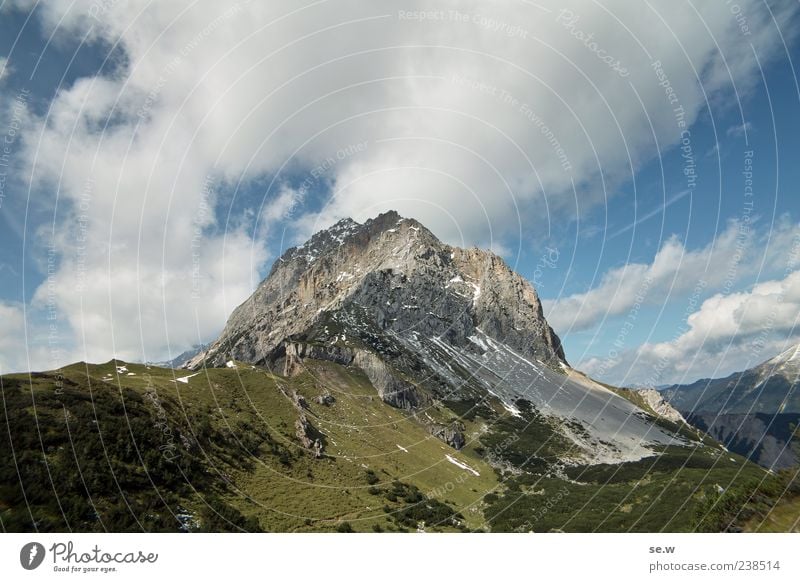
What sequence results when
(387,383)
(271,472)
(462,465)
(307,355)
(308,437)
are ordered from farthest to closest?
(387,383) → (307,355) → (462,465) → (308,437) → (271,472)

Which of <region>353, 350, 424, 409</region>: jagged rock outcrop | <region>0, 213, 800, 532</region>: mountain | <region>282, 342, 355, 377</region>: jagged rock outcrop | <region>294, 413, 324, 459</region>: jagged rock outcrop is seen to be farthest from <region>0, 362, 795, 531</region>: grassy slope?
<region>353, 350, 424, 409</region>: jagged rock outcrop

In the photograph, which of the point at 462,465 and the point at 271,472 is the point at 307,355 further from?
the point at 271,472

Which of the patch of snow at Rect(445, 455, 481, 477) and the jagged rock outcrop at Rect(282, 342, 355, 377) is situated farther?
the jagged rock outcrop at Rect(282, 342, 355, 377)

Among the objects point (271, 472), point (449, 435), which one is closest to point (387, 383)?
point (449, 435)

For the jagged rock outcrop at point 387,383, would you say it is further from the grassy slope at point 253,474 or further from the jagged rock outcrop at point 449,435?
the grassy slope at point 253,474

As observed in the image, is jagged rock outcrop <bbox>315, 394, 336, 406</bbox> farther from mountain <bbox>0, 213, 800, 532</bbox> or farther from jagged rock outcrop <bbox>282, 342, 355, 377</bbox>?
jagged rock outcrop <bbox>282, 342, 355, 377</bbox>

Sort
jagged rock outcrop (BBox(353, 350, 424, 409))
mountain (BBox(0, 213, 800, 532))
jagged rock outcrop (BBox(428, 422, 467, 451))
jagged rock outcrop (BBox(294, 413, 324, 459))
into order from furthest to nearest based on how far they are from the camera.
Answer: jagged rock outcrop (BBox(353, 350, 424, 409)) → jagged rock outcrop (BBox(428, 422, 467, 451)) → jagged rock outcrop (BBox(294, 413, 324, 459)) → mountain (BBox(0, 213, 800, 532))

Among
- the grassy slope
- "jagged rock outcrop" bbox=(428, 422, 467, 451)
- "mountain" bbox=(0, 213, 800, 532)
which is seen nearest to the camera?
"mountain" bbox=(0, 213, 800, 532)

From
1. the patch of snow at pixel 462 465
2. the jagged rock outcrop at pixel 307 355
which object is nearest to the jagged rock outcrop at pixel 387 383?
the jagged rock outcrop at pixel 307 355
